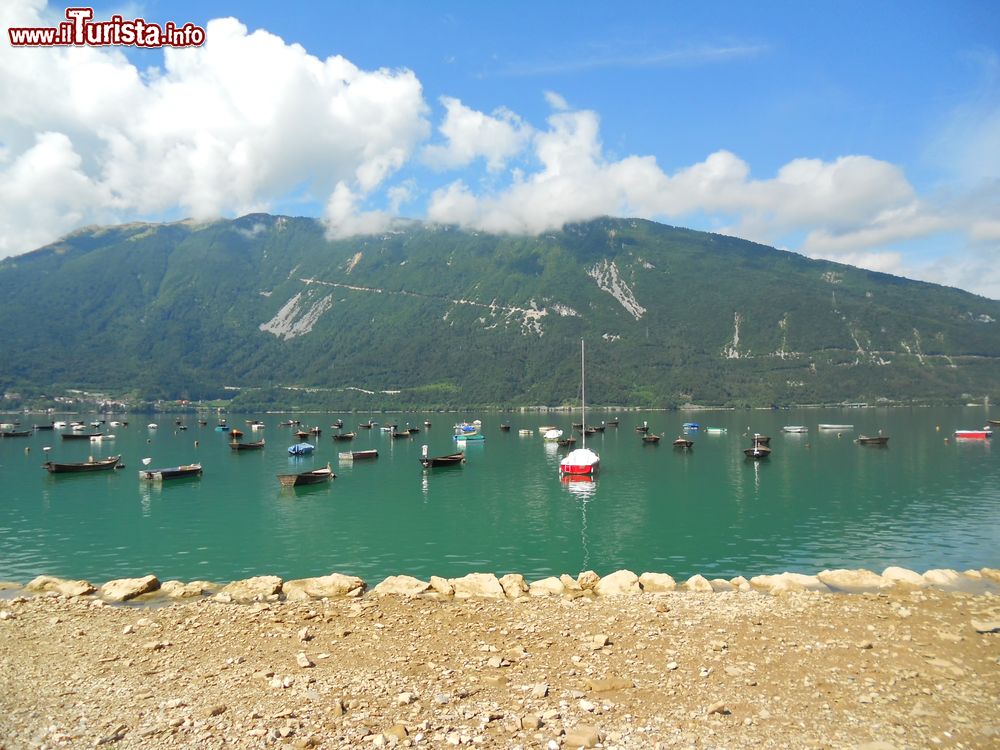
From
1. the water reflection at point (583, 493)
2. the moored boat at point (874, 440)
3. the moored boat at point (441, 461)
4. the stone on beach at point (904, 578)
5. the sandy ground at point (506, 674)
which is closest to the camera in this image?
the sandy ground at point (506, 674)

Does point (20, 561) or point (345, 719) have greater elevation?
point (345, 719)

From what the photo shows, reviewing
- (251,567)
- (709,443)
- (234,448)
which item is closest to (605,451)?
(709,443)

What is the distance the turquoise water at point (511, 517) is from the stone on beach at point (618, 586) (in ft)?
24.5

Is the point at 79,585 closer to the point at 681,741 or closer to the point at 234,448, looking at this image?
the point at 681,741

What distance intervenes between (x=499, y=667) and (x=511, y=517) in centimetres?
3392

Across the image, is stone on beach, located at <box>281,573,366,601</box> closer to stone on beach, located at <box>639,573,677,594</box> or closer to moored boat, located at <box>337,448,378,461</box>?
stone on beach, located at <box>639,573,677,594</box>

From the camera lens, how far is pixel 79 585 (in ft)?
88.9

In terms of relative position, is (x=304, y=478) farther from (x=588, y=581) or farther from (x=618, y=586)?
(x=618, y=586)

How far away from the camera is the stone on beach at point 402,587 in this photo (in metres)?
24.7

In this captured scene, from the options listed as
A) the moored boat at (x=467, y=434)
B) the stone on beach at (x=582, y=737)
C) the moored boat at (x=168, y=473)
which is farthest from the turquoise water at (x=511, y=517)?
the moored boat at (x=467, y=434)

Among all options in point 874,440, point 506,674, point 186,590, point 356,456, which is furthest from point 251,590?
point 874,440

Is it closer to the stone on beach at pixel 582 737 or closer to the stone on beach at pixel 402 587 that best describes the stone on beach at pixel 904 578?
the stone on beach at pixel 402 587

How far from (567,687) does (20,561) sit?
120 feet

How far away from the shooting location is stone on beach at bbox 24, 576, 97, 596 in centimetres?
2655
